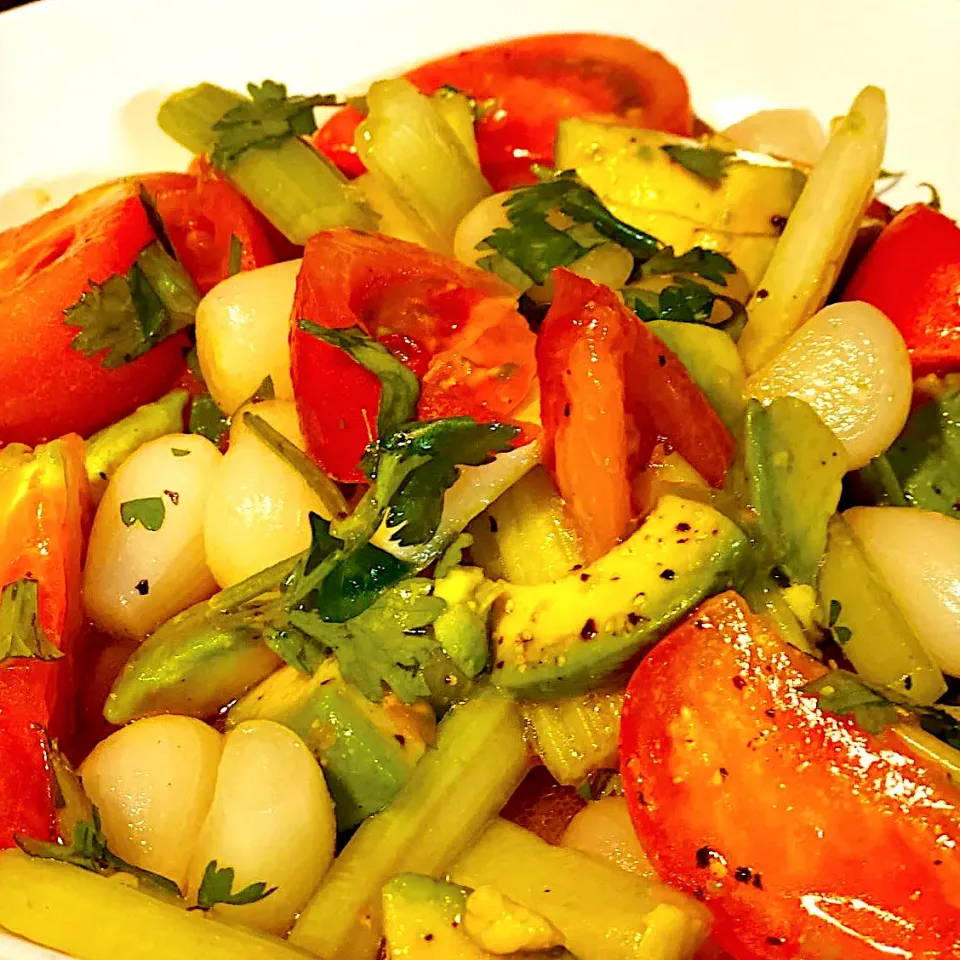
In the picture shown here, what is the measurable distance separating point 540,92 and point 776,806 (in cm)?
114

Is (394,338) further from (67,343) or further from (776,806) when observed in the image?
(776,806)

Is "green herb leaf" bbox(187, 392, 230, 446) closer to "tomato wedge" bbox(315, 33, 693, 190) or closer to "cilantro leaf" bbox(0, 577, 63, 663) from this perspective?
"cilantro leaf" bbox(0, 577, 63, 663)

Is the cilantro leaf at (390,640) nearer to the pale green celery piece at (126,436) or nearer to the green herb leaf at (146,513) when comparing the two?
the green herb leaf at (146,513)

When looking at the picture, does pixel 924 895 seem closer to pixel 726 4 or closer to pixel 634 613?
pixel 634 613

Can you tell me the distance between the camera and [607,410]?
3.38ft

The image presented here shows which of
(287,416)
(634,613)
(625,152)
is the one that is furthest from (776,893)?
(625,152)

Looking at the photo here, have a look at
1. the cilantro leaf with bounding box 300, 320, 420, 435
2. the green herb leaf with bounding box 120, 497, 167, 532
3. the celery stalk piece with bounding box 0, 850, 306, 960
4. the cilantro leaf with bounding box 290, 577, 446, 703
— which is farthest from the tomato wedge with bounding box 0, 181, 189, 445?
the celery stalk piece with bounding box 0, 850, 306, 960

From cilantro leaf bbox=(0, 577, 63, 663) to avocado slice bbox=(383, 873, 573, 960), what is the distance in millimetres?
411

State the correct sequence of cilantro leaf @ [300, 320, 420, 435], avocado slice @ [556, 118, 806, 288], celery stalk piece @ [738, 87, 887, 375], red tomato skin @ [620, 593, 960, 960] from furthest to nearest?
avocado slice @ [556, 118, 806, 288] → celery stalk piece @ [738, 87, 887, 375] → cilantro leaf @ [300, 320, 420, 435] → red tomato skin @ [620, 593, 960, 960]

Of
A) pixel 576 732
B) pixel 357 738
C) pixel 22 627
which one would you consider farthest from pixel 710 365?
pixel 22 627

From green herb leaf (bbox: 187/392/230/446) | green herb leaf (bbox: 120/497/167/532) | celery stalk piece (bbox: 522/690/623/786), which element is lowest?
celery stalk piece (bbox: 522/690/623/786)

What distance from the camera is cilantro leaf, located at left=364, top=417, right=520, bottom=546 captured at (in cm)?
105

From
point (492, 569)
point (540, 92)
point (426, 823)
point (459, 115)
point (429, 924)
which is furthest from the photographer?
point (540, 92)

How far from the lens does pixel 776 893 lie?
909 millimetres
